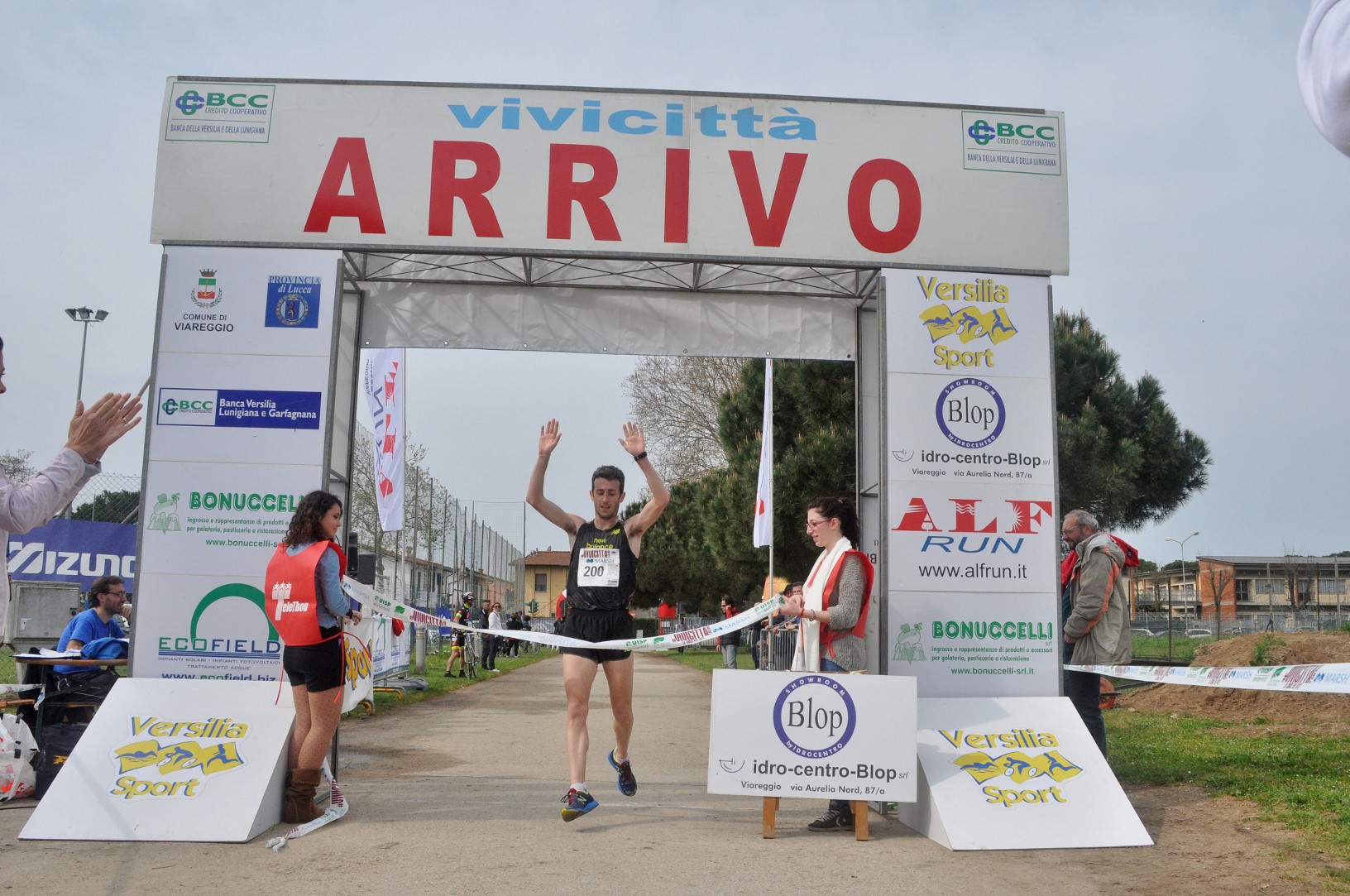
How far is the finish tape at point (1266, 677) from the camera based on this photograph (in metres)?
4.53

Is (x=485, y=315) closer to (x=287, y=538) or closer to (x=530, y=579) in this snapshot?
(x=287, y=538)

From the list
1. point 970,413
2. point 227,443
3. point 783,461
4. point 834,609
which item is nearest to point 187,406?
point 227,443

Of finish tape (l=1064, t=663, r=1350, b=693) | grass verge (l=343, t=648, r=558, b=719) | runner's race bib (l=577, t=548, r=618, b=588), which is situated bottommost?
grass verge (l=343, t=648, r=558, b=719)

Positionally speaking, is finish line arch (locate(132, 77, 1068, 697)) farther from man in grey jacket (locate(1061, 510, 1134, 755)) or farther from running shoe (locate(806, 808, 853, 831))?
running shoe (locate(806, 808, 853, 831))

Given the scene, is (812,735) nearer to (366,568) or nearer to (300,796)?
(300,796)

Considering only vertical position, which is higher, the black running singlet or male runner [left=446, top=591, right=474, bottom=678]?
the black running singlet

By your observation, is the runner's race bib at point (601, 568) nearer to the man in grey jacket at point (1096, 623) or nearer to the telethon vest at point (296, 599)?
the telethon vest at point (296, 599)

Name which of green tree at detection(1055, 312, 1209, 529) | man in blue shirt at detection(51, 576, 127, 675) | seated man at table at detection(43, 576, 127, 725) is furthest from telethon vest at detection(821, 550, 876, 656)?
green tree at detection(1055, 312, 1209, 529)

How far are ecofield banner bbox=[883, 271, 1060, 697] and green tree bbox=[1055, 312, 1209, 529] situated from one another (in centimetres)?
1321

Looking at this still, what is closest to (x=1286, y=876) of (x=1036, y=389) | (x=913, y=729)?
(x=913, y=729)

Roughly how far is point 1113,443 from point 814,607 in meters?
16.9

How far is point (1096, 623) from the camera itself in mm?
7242

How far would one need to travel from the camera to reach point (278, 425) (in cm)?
692

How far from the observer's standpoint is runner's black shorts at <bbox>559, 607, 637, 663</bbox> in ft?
20.6
